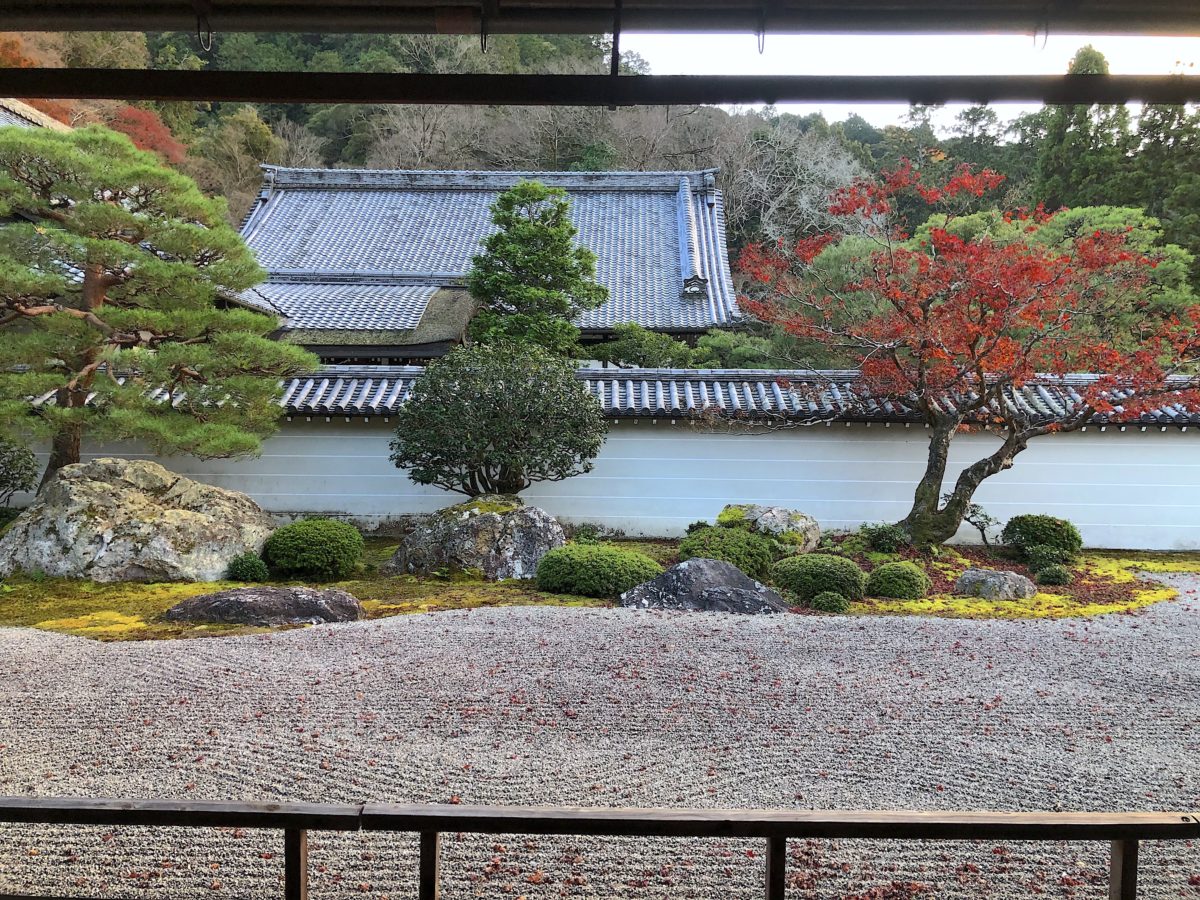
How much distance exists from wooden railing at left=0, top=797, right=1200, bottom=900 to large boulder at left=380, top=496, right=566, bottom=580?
718 cm

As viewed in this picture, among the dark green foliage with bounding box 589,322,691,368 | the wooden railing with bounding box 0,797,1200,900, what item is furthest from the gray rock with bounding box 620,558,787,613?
the dark green foliage with bounding box 589,322,691,368

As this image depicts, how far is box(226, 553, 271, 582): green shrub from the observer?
29.9 ft

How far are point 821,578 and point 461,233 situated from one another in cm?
1595

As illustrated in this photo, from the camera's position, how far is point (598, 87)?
3.17 metres

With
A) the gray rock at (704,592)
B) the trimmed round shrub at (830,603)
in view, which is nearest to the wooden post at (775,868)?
the gray rock at (704,592)

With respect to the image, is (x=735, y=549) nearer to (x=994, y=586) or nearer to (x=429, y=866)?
(x=994, y=586)

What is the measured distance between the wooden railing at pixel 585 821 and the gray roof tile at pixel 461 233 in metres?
15.1

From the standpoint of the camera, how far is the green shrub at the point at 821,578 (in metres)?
8.68

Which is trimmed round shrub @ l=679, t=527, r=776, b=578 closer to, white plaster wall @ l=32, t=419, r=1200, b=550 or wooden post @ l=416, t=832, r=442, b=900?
A: white plaster wall @ l=32, t=419, r=1200, b=550

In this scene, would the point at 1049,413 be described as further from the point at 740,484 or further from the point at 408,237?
the point at 408,237

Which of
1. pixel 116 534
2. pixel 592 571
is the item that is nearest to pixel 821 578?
pixel 592 571

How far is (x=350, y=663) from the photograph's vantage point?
5.99 meters

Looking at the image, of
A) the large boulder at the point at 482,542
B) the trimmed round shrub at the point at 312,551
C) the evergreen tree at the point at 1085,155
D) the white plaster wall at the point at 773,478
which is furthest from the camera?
the evergreen tree at the point at 1085,155

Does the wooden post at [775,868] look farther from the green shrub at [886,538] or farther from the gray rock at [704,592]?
the green shrub at [886,538]
